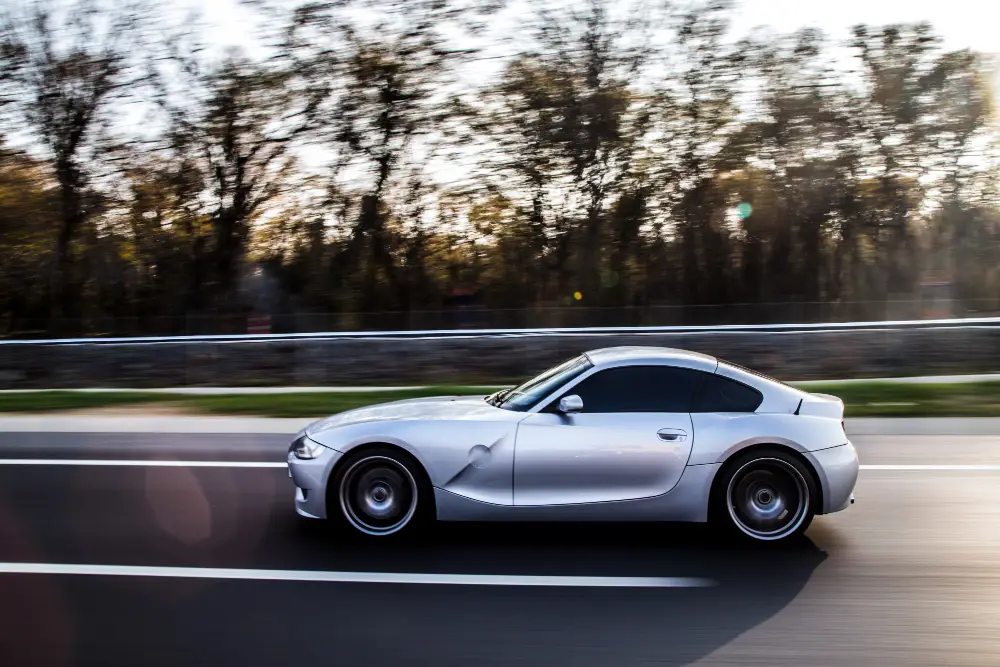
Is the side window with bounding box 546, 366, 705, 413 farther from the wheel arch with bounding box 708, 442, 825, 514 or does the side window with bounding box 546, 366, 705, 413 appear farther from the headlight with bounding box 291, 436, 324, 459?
the headlight with bounding box 291, 436, 324, 459

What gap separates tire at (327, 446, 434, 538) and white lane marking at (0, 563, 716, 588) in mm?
579

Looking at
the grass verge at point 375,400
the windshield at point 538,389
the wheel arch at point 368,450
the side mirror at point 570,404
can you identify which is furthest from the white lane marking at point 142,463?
the side mirror at point 570,404

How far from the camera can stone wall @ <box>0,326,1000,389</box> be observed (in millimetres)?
15000

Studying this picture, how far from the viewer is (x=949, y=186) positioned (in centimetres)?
2786

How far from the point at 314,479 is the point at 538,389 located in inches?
62.4

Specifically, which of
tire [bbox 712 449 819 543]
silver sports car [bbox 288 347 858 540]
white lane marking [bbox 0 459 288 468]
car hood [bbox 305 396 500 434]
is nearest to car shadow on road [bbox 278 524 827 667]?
tire [bbox 712 449 819 543]

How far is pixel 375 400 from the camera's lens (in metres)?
12.3

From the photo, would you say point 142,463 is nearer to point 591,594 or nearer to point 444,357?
point 591,594

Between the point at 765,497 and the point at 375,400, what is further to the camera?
the point at 375,400

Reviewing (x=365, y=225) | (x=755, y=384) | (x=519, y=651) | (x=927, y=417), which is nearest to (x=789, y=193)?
(x=365, y=225)

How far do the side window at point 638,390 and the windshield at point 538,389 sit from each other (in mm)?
145

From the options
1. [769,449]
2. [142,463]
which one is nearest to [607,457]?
[769,449]

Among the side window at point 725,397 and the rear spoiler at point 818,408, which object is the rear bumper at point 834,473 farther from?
the side window at point 725,397

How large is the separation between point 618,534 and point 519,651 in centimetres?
190
